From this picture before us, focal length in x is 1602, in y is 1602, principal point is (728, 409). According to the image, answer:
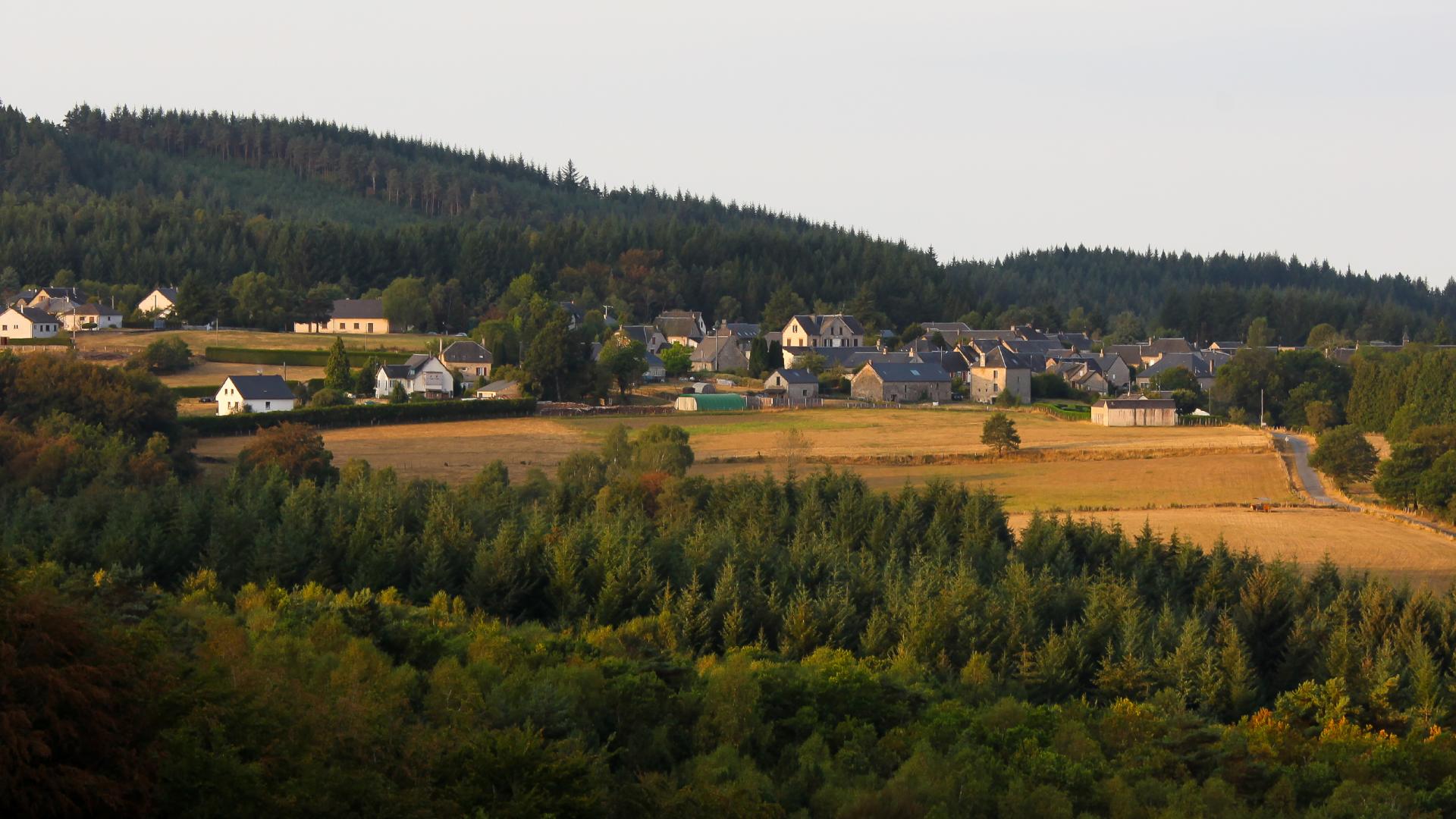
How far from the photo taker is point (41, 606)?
12570 mm

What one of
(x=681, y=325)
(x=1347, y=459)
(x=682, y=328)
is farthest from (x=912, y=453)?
(x=681, y=325)

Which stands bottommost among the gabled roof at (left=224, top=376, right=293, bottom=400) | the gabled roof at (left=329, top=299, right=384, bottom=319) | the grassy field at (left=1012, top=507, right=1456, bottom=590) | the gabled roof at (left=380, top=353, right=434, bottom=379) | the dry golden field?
the grassy field at (left=1012, top=507, right=1456, bottom=590)

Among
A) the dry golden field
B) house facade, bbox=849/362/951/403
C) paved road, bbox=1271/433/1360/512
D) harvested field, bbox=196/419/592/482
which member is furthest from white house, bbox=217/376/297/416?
paved road, bbox=1271/433/1360/512

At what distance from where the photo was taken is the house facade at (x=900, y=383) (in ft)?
237

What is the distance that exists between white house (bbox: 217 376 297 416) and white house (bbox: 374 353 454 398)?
6476mm

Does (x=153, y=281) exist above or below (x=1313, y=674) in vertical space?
above

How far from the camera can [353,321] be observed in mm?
86562

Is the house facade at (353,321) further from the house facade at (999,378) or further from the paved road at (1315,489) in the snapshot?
the paved road at (1315,489)

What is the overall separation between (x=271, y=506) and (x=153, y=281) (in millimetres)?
69250

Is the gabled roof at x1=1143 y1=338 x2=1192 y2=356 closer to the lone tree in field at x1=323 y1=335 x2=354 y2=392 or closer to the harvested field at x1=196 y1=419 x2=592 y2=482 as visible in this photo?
the harvested field at x1=196 y1=419 x2=592 y2=482

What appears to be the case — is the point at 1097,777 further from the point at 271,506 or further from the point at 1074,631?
the point at 271,506

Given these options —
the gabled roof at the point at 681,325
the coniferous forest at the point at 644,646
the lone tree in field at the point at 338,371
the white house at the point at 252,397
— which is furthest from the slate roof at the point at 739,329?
the coniferous forest at the point at 644,646

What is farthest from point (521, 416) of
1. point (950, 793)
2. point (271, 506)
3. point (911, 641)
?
point (950, 793)

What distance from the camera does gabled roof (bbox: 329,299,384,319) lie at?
8688 centimetres
